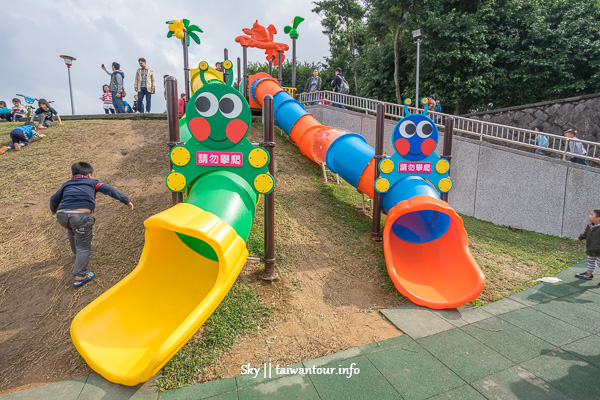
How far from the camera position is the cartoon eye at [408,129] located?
5.19 m

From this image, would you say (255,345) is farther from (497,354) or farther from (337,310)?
(497,354)

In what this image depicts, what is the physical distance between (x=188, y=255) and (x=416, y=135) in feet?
12.2

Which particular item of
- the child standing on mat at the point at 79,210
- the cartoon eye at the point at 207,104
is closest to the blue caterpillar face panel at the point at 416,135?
the cartoon eye at the point at 207,104

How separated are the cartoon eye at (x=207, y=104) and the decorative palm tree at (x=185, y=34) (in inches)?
221

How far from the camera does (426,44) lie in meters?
16.2

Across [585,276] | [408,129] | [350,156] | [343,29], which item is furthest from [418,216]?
[343,29]

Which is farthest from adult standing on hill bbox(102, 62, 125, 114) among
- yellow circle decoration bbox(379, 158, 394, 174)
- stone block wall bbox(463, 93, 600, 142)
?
stone block wall bbox(463, 93, 600, 142)

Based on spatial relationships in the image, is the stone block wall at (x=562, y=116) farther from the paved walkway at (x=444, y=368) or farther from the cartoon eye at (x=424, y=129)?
the paved walkway at (x=444, y=368)

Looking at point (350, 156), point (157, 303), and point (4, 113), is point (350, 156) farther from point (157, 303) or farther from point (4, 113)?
point (4, 113)

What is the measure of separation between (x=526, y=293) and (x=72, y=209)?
240 inches

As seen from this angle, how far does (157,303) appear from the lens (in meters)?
3.47

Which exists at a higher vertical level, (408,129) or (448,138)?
(408,129)

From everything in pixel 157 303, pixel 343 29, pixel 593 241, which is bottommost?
pixel 157 303

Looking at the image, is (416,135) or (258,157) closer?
(258,157)
